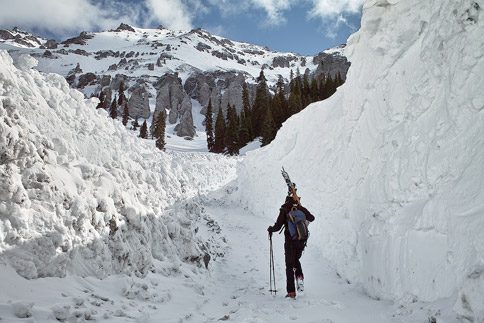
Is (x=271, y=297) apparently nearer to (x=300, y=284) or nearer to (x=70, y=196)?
(x=300, y=284)

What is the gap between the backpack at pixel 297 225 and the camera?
6.08 metres

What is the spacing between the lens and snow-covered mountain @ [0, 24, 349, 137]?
105 metres

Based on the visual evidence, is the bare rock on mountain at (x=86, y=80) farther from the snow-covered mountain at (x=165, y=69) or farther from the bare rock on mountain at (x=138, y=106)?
the bare rock on mountain at (x=138, y=106)

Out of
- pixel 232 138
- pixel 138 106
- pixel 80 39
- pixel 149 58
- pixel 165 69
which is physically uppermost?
pixel 80 39

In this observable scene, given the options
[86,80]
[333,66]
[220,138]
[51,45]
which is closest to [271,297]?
[220,138]

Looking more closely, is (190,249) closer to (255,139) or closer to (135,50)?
(255,139)

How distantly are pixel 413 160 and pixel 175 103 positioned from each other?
Result: 10431 cm

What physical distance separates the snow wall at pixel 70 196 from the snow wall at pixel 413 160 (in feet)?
13.3

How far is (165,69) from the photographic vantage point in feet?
454

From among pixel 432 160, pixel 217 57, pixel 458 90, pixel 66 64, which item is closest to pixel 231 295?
pixel 432 160

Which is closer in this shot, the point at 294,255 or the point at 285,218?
the point at 294,255

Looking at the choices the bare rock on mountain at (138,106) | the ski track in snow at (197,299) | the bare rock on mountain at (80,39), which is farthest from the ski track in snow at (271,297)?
the bare rock on mountain at (80,39)

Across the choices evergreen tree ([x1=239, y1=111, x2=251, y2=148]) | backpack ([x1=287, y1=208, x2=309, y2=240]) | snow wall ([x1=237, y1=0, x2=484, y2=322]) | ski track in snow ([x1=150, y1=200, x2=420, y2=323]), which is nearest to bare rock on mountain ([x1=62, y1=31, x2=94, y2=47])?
evergreen tree ([x1=239, y1=111, x2=251, y2=148])

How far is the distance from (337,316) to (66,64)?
16558 centimetres
